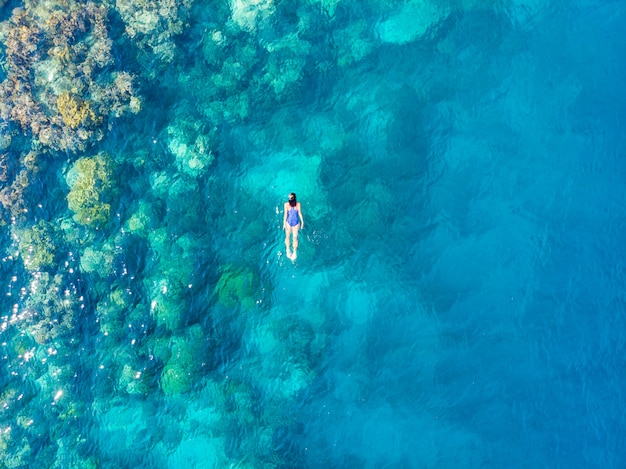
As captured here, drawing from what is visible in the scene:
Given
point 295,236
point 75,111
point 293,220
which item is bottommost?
point 295,236

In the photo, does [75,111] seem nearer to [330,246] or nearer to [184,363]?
[184,363]

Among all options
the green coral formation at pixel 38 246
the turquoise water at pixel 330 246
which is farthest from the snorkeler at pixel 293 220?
the green coral formation at pixel 38 246

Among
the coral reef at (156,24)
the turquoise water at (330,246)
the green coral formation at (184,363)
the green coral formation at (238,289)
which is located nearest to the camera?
the turquoise water at (330,246)

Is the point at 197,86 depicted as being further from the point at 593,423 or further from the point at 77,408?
the point at 593,423

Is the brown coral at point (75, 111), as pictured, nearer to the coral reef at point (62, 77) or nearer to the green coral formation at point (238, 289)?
the coral reef at point (62, 77)

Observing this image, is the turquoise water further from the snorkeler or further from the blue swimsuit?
the blue swimsuit

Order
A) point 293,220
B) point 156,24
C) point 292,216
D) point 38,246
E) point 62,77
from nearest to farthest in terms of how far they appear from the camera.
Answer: point 292,216
point 293,220
point 38,246
point 62,77
point 156,24

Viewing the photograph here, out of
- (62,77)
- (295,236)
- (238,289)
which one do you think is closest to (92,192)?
(62,77)
